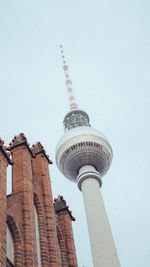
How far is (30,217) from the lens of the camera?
13953 millimetres

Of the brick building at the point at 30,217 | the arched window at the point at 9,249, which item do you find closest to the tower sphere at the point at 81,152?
the brick building at the point at 30,217

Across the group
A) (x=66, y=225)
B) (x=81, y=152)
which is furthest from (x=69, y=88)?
(x=66, y=225)

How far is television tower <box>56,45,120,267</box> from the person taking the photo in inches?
1351

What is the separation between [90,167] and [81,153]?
1.89 meters

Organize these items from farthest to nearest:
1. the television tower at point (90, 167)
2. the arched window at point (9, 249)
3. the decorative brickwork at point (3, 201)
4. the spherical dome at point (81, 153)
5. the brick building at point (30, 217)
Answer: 1. the spherical dome at point (81, 153)
2. the television tower at point (90, 167)
3. the brick building at point (30, 217)
4. the arched window at point (9, 249)
5. the decorative brickwork at point (3, 201)

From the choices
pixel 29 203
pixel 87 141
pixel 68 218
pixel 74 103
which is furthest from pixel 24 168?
pixel 74 103

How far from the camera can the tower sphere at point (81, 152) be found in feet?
148

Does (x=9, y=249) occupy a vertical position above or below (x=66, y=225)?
below

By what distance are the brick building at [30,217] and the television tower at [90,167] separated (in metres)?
15.5

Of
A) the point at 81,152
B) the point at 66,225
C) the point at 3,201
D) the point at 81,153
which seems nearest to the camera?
the point at 3,201

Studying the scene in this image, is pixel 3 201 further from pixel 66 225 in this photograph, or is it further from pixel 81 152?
pixel 81 152

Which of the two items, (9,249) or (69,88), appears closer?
(9,249)

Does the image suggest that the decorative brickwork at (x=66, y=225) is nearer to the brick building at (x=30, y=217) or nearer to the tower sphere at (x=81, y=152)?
the brick building at (x=30, y=217)

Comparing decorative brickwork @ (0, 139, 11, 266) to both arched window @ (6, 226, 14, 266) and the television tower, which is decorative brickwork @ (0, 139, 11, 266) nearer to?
arched window @ (6, 226, 14, 266)
